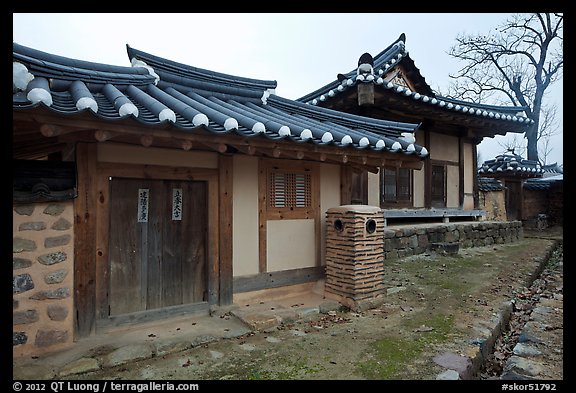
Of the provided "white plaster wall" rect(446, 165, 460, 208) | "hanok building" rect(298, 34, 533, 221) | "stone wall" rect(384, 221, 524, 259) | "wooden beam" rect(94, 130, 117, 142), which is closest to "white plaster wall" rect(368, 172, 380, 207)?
"hanok building" rect(298, 34, 533, 221)

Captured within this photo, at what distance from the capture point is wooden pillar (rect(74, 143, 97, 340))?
417 cm

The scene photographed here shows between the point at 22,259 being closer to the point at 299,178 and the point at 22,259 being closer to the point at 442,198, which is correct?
the point at 299,178

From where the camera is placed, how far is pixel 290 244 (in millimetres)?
6133

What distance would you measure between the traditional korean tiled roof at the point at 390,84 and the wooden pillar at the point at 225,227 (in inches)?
179

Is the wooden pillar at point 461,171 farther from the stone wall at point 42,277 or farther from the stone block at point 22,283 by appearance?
the stone block at point 22,283

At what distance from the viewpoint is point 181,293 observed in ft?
16.7

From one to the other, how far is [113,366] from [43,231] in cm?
167

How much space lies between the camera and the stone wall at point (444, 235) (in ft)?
31.5

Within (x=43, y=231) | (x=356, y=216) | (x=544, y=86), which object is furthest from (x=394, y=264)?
(x=544, y=86)

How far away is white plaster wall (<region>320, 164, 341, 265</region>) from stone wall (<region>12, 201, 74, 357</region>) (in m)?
3.98

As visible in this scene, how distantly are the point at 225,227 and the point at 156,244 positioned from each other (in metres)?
1.01

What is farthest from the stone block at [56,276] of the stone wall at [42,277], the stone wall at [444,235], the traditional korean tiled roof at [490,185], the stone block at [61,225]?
the traditional korean tiled roof at [490,185]

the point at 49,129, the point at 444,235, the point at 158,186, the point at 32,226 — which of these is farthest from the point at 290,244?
the point at 444,235

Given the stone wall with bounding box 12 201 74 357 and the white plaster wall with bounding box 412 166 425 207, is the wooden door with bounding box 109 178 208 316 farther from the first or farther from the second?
the white plaster wall with bounding box 412 166 425 207
